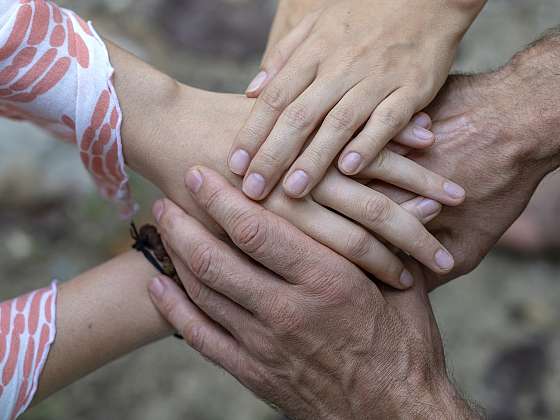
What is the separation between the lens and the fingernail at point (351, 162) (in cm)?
126

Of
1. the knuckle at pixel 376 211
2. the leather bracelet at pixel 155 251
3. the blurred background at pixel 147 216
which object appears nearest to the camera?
the knuckle at pixel 376 211

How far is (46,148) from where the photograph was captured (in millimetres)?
2713

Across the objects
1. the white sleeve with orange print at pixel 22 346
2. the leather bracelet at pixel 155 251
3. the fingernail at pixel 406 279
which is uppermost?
the fingernail at pixel 406 279

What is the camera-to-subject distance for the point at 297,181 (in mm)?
1252

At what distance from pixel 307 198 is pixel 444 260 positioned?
25 centimetres

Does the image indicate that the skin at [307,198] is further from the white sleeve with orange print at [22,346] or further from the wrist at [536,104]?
the white sleeve with orange print at [22,346]

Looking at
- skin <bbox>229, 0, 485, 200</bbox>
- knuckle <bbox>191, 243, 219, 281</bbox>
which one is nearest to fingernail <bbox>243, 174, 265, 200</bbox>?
skin <bbox>229, 0, 485, 200</bbox>

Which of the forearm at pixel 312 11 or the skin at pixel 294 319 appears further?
the forearm at pixel 312 11

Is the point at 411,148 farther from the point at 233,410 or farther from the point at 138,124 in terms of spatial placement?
the point at 233,410

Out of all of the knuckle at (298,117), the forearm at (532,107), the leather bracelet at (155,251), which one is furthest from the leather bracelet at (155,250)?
the forearm at (532,107)

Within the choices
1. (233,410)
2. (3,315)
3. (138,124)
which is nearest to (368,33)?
(138,124)

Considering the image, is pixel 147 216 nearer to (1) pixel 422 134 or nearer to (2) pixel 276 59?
(2) pixel 276 59

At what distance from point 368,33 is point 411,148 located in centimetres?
20

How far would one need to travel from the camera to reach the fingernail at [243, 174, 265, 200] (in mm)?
1264
